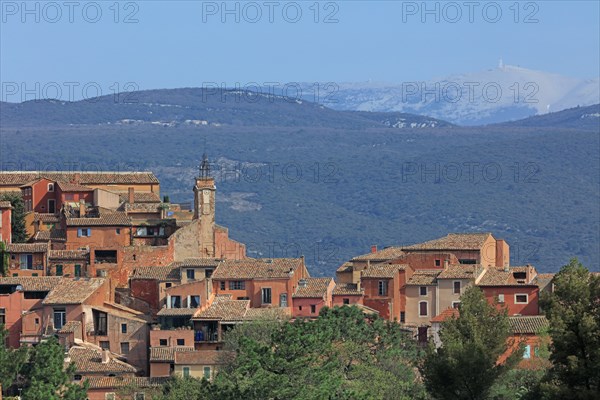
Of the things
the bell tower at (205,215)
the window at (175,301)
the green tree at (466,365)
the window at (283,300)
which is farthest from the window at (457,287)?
the green tree at (466,365)

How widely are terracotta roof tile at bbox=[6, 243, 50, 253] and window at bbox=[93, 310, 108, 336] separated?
6.12 meters

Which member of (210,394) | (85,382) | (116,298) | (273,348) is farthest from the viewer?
(116,298)

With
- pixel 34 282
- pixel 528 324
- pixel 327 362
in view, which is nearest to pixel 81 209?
pixel 34 282

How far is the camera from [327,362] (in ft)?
198

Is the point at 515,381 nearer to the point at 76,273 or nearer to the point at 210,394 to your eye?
the point at 210,394

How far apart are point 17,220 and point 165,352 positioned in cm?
1498

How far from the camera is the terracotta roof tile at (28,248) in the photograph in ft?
277

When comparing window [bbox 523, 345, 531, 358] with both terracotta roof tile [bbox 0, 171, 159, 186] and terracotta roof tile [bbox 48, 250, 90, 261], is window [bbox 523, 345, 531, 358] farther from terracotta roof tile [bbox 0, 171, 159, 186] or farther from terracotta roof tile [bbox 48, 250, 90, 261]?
terracotta roof tile [bbox 0, 171, 159, 186]

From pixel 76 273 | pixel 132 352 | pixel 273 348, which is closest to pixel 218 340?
pixel 132 352

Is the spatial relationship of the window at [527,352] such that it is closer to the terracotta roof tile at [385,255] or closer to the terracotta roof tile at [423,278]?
the terracotta roof tile at [423,278]

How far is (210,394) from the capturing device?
57.2 m

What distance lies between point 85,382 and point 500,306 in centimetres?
1948

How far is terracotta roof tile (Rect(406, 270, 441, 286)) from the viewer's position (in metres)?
85.2

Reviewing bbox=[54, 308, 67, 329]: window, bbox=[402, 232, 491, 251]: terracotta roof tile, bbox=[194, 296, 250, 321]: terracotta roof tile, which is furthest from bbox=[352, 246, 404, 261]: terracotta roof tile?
bbox=[54, 308, 67, 329]: window
